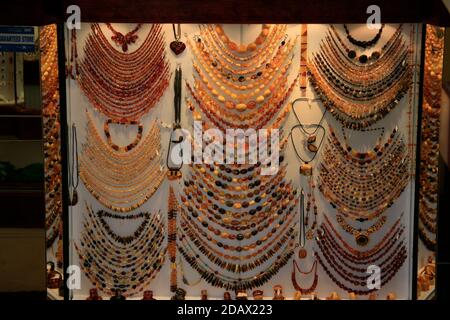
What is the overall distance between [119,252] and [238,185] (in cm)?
118

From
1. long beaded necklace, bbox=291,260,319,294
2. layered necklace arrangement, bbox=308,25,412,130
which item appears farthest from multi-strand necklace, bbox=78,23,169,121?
long beaded necklace, bbox=291,260,319,294

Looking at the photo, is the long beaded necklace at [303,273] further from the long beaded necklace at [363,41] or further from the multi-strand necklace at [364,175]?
the long beaded necklace at [363,41]

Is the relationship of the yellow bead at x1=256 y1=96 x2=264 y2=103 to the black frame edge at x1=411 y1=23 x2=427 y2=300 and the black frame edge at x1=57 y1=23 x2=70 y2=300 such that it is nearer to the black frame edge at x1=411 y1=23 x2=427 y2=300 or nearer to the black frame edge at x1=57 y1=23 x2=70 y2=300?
the black frame edge at x1=411 y1=23 x2=427 y2=300

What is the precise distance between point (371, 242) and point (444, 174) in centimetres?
85

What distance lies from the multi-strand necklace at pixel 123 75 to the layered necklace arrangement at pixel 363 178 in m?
1.56

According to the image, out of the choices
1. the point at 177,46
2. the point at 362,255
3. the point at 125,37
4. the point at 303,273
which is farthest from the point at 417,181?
the point at 125,37

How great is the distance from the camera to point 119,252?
17.7 ft

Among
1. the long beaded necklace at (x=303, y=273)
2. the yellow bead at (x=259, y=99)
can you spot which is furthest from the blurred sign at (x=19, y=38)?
the long beaded necklace at (x=303, y=273)

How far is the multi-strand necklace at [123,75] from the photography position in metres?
5.21

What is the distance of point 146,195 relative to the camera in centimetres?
536

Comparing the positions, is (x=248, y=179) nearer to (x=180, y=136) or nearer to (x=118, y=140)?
(x=180, y=136)

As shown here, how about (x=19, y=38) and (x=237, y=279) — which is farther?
(x=237, y=279)

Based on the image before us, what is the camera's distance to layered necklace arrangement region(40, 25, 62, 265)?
16.6 ft

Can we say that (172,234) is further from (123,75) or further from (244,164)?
(123,75)
